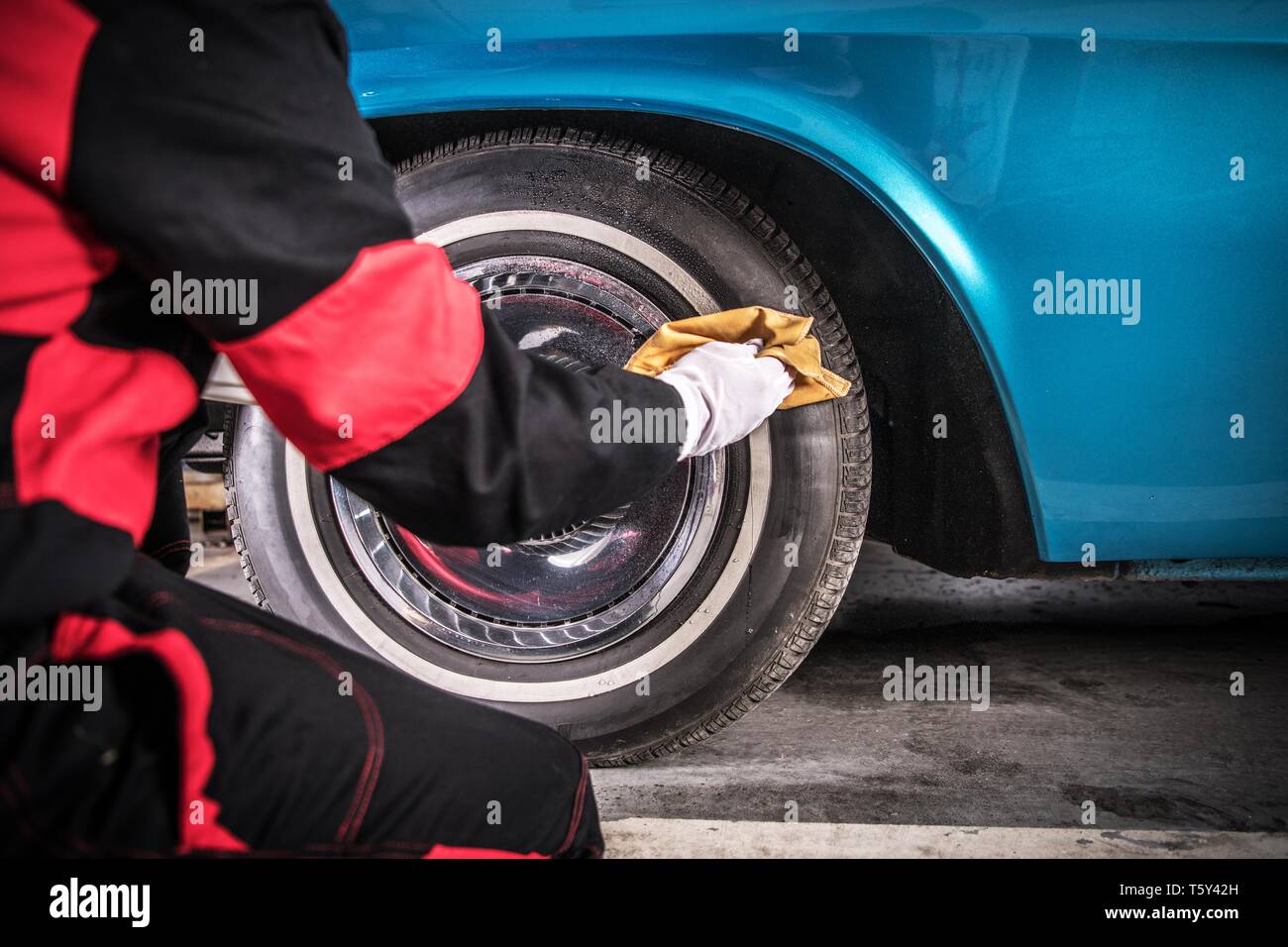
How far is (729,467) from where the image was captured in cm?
117

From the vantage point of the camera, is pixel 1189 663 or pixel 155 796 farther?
pixel 1189 663

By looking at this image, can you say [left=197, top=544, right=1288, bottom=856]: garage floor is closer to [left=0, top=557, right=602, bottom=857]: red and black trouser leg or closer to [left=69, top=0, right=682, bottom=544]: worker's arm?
[left=0, top=557, right=602, bottom=857]: red and black trouser leg

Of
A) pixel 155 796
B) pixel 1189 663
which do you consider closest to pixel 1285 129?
pixel 1189 663

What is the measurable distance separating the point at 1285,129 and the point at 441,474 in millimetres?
1028

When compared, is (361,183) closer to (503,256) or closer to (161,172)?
(161,172)

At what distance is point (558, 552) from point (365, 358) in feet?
2.24

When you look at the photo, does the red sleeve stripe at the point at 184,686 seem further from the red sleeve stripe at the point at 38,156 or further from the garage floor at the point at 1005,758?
the garage floor at the point at 1005,758

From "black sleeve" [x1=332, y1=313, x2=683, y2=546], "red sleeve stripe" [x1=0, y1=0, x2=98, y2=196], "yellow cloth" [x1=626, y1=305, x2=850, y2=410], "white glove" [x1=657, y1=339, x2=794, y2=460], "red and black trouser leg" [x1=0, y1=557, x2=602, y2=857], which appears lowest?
"red and black trouser leg" [x1=0, y1=557, x2=602, y2=857]

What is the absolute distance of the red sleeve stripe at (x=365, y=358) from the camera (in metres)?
0.62

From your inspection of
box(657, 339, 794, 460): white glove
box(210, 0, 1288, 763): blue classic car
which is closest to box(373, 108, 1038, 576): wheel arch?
box(210, 0, 1288, 763): blue classic car

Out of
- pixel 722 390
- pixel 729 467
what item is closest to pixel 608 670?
pixel 729 467

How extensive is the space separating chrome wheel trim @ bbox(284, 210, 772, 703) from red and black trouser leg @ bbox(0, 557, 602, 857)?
0.42 meters

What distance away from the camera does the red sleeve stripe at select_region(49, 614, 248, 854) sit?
60cm

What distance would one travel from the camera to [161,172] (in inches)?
22.5
